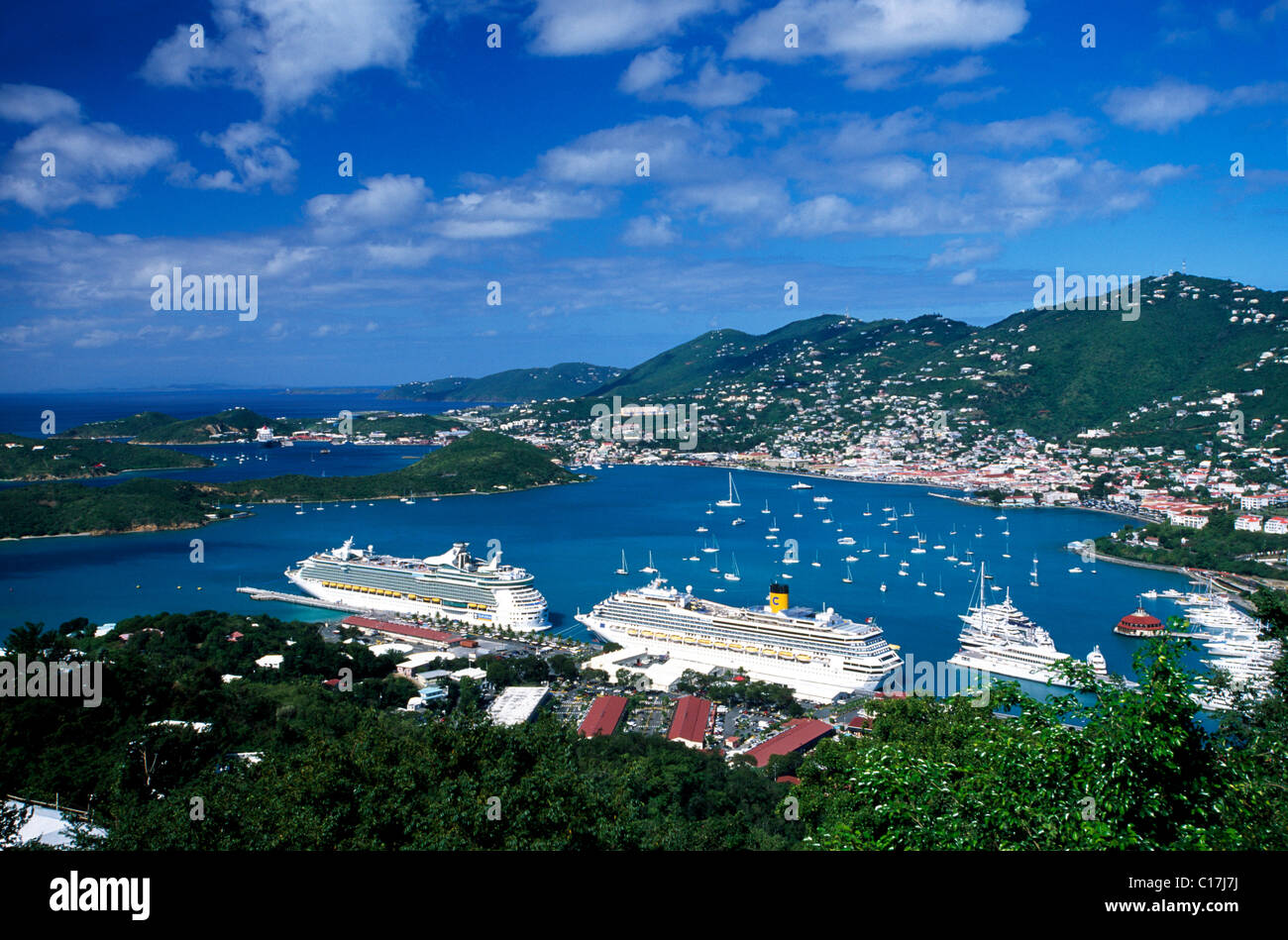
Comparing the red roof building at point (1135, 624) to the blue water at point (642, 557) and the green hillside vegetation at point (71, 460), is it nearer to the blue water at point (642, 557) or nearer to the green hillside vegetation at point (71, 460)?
the blue water at point (642, 557)

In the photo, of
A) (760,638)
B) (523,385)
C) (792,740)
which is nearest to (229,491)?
(760,638)

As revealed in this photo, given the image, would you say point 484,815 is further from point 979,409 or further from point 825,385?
point 825,385

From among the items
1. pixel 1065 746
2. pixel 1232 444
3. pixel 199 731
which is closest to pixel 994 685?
pixel 1065 746

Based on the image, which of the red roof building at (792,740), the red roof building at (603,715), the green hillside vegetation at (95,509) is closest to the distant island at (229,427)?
the green hillside vegetation at (95,509)

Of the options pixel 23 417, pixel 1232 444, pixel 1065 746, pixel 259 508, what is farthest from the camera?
pixel 23 417

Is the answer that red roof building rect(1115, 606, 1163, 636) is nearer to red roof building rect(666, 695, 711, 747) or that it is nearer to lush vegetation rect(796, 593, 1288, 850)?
red roof building rect(666, 695, 711, 747)

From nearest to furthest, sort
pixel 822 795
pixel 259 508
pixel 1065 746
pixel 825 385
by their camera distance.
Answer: pixel 1065 746 < pixel 822 795 < pixel 259 508 < pixel 825 385
